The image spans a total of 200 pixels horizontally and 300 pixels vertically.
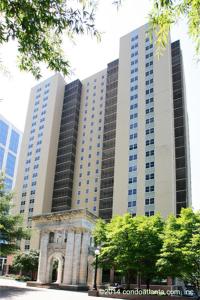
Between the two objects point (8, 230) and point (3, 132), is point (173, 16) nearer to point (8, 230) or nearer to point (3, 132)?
point (8, 230)

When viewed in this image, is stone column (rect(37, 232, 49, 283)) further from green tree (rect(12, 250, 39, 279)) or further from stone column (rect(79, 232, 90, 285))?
green tree (rect(12, 250, 39, 279))

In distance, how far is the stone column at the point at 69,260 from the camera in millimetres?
38406

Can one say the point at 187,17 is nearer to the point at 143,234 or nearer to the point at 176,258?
the point at 176,258

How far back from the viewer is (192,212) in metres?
30.9

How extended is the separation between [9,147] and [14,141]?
5.54m

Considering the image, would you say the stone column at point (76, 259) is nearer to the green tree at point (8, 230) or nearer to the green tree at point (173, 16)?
the green tree at point (8, 230)

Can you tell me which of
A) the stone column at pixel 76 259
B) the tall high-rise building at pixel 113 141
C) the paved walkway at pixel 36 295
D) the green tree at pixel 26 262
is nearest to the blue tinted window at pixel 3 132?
the tall high-rise building at pixel 113 141

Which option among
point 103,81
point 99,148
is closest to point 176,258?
point 99,148

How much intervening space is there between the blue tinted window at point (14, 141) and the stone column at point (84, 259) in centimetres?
10336

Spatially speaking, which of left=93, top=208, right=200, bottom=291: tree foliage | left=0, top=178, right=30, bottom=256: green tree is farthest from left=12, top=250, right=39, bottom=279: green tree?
left=93, top=208, right=200, bottom=291: tree foliage

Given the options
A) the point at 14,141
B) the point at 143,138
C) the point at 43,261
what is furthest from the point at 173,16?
the point at 14,141

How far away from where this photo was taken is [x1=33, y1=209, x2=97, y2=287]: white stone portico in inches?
1528

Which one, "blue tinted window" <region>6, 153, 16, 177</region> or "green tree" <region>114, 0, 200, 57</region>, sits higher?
"blue tinted window" <region>6, 153, 16, 177</region>

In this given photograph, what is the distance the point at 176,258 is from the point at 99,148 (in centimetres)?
6660
